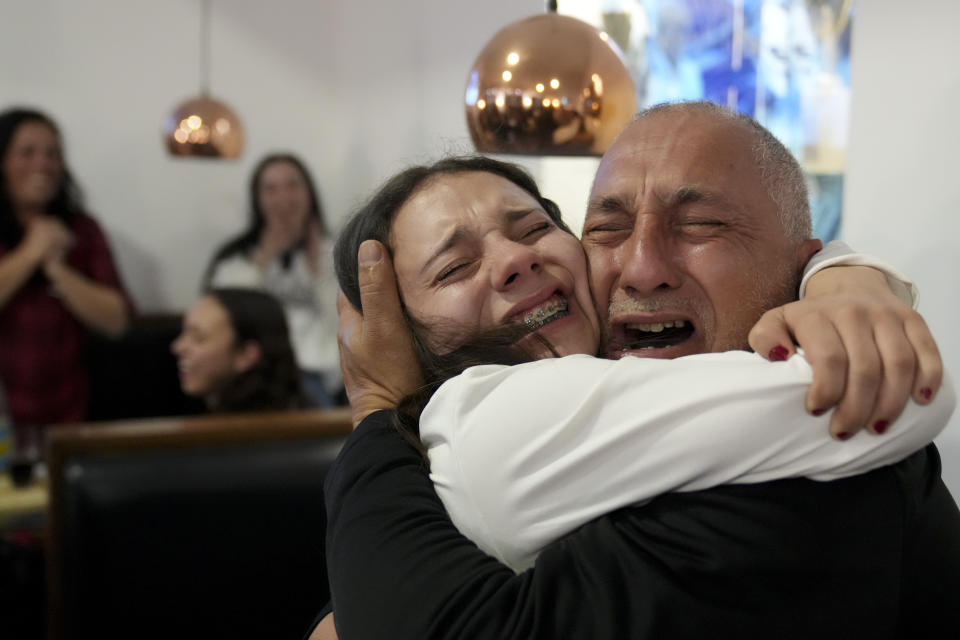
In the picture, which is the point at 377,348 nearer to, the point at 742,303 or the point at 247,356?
the point at 742,303

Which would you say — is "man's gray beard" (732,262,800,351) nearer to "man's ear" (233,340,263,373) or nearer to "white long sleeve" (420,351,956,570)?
"white long sleeve" (420,351,956,570)

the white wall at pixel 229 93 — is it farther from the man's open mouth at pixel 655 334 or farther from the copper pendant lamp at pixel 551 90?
the man's open mouth at pixel 655 334

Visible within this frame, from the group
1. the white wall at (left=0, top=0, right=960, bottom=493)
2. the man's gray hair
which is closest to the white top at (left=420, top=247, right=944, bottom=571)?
the man's gray hair

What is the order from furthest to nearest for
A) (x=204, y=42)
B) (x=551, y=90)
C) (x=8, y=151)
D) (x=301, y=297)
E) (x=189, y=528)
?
(x=204, y=42) → (x=301, y=297) → (x=8, y=151) → (x=189, y=528) → (x=551, y=90)

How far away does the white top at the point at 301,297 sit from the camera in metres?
5.18

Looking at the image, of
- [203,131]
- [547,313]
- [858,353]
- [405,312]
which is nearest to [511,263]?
[547,313]

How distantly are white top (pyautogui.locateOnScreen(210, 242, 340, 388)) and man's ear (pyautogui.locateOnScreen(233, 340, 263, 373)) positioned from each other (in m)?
1.50

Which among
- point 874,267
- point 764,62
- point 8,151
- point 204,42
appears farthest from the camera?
point 204,42

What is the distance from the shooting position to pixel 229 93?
21.8 feet

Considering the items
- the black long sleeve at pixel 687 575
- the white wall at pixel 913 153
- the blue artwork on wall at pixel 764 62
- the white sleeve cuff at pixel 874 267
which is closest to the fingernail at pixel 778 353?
the black long sleeve at pixel 687 575

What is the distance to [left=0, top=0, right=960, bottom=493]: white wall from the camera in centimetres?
554

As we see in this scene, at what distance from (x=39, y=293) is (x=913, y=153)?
398 centimetres

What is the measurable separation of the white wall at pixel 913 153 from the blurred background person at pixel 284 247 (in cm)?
339

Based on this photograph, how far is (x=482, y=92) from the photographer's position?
186cm
